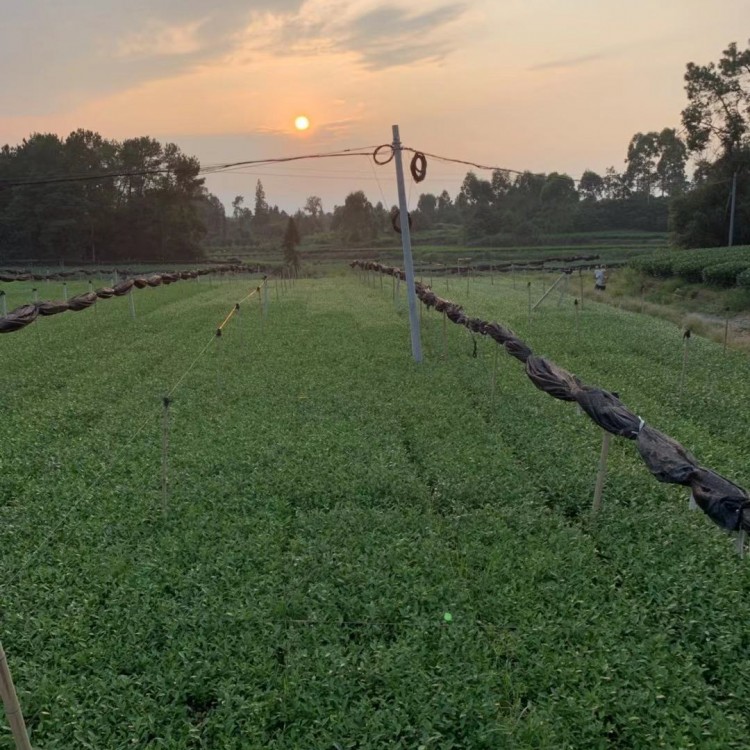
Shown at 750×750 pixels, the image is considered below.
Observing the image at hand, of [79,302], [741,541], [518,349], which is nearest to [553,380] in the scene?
[518,349]

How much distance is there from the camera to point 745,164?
167 feet

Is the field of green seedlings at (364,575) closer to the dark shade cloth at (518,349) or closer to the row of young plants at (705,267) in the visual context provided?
the dark shade cloth at (518,349)

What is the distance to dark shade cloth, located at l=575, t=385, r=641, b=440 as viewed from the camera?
22.6ft

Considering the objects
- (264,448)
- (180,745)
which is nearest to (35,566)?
(180,745)

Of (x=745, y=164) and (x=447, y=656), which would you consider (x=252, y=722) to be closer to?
(x=447, y=656)

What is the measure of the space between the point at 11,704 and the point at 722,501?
16.5 ft

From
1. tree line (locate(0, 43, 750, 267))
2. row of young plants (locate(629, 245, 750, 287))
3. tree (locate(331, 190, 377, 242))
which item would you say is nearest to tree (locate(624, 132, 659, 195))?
tree line (locate(0, 43, 750, 267))

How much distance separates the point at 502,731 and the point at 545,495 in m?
3.74

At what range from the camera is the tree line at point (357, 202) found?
5172 centimetres

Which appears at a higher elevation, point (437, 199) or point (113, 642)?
point (437, 199)

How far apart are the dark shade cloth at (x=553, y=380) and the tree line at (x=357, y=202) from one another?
426 inches

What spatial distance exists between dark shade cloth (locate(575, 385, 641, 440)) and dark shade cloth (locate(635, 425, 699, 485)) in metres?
0.16

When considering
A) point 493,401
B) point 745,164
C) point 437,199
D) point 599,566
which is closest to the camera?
point 599,566

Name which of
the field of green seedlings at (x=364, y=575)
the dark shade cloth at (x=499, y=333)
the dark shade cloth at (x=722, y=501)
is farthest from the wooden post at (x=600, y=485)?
the dark shade cloth at (x=499, y=333)
